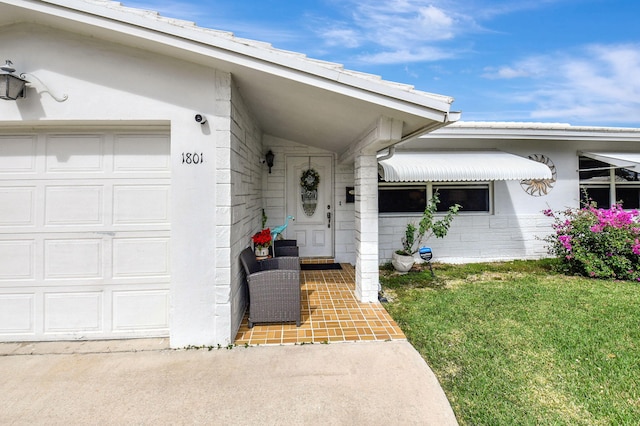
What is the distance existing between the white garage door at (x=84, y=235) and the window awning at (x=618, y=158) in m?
11.5

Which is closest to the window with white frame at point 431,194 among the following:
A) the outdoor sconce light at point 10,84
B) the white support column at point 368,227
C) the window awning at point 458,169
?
the window awning at point 458,169

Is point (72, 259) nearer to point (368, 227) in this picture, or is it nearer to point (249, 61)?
point (249, 61)

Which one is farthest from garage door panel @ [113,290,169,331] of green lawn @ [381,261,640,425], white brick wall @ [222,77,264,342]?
green lawn @ [381,261,640,425]

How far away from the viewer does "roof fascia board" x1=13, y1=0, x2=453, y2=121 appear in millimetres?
3562

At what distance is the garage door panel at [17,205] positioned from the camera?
4.19 metres

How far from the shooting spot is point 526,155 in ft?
31.1

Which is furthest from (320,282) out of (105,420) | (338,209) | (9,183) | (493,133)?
(493,133)

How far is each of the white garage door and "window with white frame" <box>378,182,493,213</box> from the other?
21.4 feet

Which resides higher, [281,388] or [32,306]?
[32,306]

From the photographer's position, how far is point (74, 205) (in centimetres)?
424

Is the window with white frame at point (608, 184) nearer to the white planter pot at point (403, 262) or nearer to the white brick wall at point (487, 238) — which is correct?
the white brick wall at point (487, 238)

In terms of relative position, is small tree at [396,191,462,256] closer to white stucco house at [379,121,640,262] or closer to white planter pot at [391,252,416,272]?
white planter pot at [391,252,416,272]

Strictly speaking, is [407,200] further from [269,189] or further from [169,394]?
[169,394]

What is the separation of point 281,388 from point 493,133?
8.98 m
